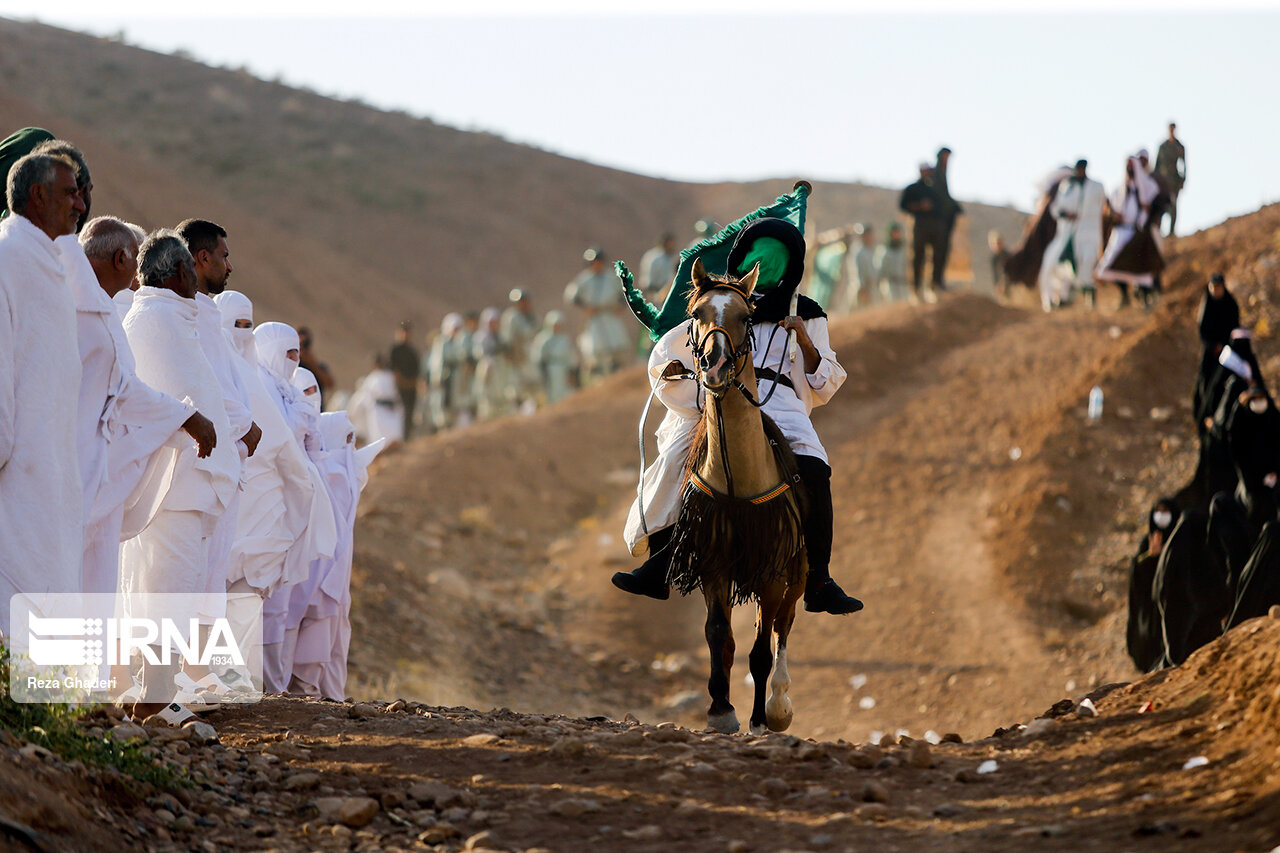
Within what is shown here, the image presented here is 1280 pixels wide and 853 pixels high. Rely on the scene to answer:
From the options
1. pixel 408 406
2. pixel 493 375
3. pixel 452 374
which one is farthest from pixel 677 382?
pixel 452 374

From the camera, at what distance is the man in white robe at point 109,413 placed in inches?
257

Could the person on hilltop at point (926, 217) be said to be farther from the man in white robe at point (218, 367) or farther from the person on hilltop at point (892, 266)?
the man in white robe at point (218, 367)

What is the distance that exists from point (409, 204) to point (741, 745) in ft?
160

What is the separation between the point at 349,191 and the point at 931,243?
3368 cm

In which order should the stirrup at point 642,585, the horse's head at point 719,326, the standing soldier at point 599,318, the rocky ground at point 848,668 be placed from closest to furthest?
1. the rocky ground at point 848,668
2. the horse's head at point 719,326
3. the stirrup at point 642,585
4. the standing soldier at point 599,318

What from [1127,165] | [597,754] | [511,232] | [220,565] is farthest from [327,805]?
[511,232]

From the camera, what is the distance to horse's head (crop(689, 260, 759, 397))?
7.14 meters

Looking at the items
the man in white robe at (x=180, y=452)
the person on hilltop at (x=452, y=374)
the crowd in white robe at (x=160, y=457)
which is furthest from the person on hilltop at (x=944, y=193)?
the man in white robe at (x=180, y=452)

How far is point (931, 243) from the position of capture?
23.6m

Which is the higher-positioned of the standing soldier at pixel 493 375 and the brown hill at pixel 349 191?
the brown hill at pixel 349 191

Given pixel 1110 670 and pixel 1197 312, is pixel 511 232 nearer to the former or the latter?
pixel 1197 312

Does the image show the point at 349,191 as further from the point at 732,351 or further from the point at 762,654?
the point at 732,351

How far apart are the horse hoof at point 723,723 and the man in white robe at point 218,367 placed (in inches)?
96.4

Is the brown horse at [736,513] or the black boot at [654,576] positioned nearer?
the brown horse at [736,513]
